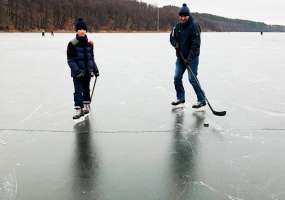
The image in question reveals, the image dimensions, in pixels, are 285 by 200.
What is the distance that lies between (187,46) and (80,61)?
71.2 inches

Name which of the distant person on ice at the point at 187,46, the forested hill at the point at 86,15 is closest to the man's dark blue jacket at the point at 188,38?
the distant person on ice at the point at 187,46

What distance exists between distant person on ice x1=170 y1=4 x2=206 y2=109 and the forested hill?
94228 millimetres

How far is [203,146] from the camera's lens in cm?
474

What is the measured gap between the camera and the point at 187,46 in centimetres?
677

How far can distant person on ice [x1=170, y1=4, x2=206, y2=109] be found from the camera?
21.7 ft

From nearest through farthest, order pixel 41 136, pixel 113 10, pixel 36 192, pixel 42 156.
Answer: pixel 36 192 → pixel 42 156 → pixel 41 136 → pixel 113 10

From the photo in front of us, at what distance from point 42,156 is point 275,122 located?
323 centimetres

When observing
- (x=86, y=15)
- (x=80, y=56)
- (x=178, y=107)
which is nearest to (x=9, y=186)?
(x=80, y=56)

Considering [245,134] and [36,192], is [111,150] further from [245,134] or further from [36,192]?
[245,134]

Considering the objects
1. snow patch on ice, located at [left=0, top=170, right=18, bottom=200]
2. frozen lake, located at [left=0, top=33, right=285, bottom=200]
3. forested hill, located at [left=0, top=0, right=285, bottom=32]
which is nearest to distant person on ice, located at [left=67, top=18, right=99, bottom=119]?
frozen lake, located at [left=0, top=33, right=285, bottom=200]

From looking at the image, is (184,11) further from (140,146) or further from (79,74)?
(140,146)

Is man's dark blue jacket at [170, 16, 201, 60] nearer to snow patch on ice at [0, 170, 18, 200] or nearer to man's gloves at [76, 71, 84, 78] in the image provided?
man's gloves at [76, 71, 84, 78]

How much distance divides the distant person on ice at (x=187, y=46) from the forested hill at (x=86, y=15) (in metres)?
94.2

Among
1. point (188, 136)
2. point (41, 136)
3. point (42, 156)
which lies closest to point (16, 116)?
point (41, 136)
